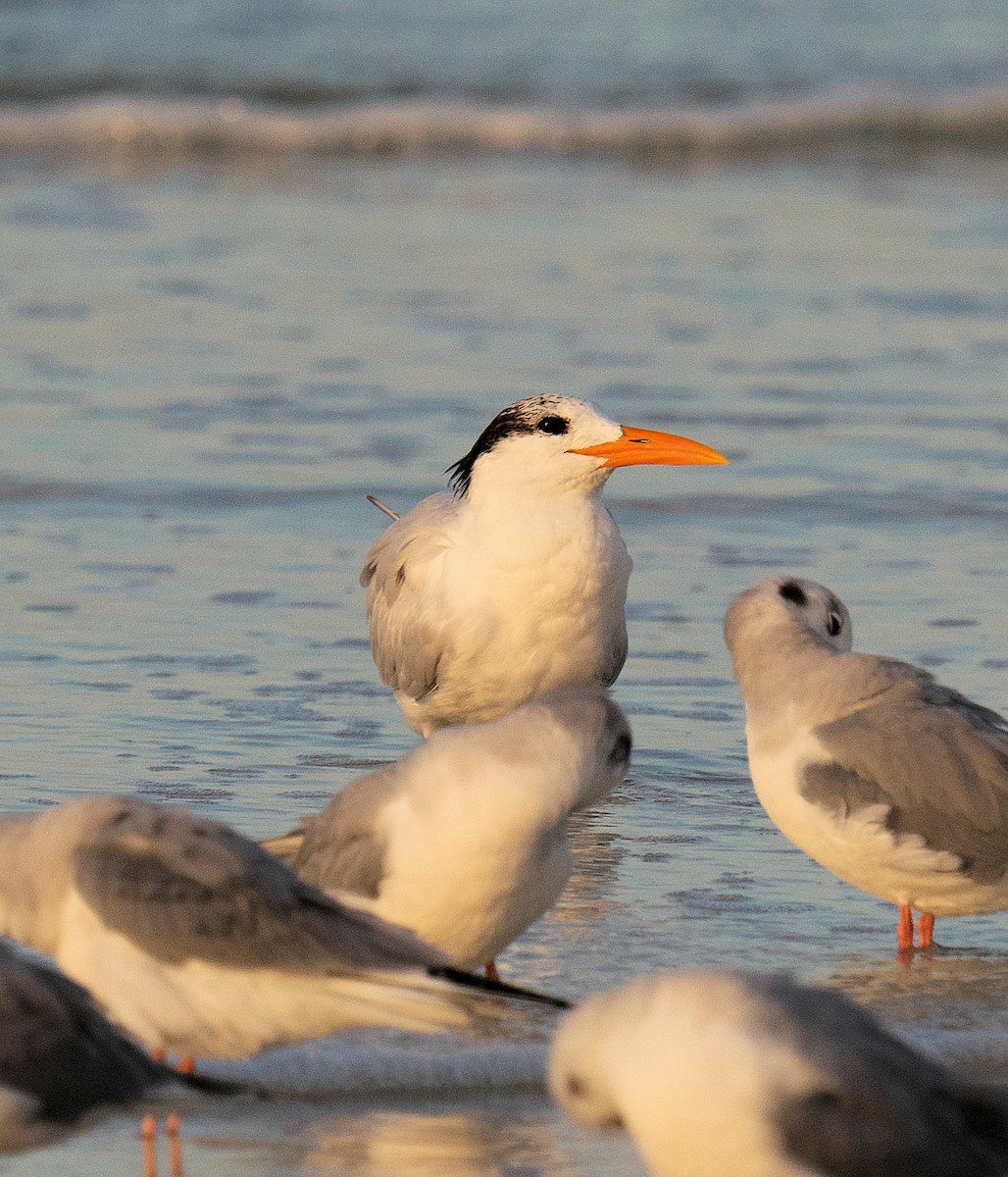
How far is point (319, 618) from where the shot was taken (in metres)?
8.45

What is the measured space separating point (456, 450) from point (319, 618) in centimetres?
234

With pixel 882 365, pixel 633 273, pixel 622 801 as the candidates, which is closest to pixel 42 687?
pixel 622 801

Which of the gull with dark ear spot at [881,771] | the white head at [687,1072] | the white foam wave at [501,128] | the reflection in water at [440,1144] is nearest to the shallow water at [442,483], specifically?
the reflection in water at [440,1144]

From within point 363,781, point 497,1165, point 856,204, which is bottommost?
point 497,1165

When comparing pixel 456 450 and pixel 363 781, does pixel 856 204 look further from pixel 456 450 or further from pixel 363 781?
pixel 363 781

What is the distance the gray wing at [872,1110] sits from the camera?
361 cm

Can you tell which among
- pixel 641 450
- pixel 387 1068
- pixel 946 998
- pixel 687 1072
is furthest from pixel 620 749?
pixel 641 450

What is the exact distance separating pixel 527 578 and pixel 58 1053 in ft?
10.6

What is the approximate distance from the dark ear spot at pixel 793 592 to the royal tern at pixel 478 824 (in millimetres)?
988

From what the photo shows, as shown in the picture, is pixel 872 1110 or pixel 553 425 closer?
pixel 872 1110

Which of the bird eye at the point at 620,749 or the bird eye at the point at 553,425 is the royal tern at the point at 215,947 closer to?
the bird eye at the point at 620,749

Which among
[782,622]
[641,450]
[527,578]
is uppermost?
[641,450]

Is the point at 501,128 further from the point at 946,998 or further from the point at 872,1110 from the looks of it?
the point at 872,1110

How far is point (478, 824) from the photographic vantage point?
189 inches
